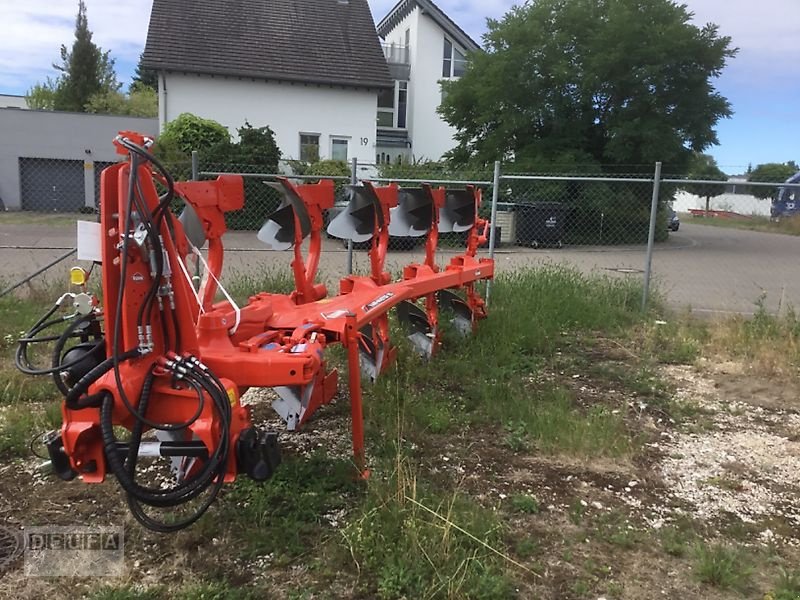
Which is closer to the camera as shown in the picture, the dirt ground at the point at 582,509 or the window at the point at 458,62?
the dirt ground at the point at 582,509

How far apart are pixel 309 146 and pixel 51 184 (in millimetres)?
10947

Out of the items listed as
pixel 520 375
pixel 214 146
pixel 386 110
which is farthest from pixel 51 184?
pixel 520 375

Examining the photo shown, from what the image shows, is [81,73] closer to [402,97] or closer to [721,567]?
[402,97]

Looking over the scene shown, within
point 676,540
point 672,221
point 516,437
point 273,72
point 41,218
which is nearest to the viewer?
point 676,540

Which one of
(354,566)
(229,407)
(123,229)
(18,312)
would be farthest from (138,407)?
(18,312)

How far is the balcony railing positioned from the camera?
3306cm

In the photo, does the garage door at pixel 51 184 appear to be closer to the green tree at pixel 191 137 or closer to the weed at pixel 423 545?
the green tree at pixel 191 137

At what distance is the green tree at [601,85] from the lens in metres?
19.9

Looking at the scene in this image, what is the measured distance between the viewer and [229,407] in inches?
113

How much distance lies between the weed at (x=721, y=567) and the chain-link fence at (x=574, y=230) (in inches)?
205

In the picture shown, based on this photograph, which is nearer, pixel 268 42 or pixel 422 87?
pixel 268 42

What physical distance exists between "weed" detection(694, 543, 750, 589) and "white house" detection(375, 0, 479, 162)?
29.3 m

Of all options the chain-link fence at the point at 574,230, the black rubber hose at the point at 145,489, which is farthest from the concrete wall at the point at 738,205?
the black rubber hose at the point at 145,489

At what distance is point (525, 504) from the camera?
3770 millimetres
